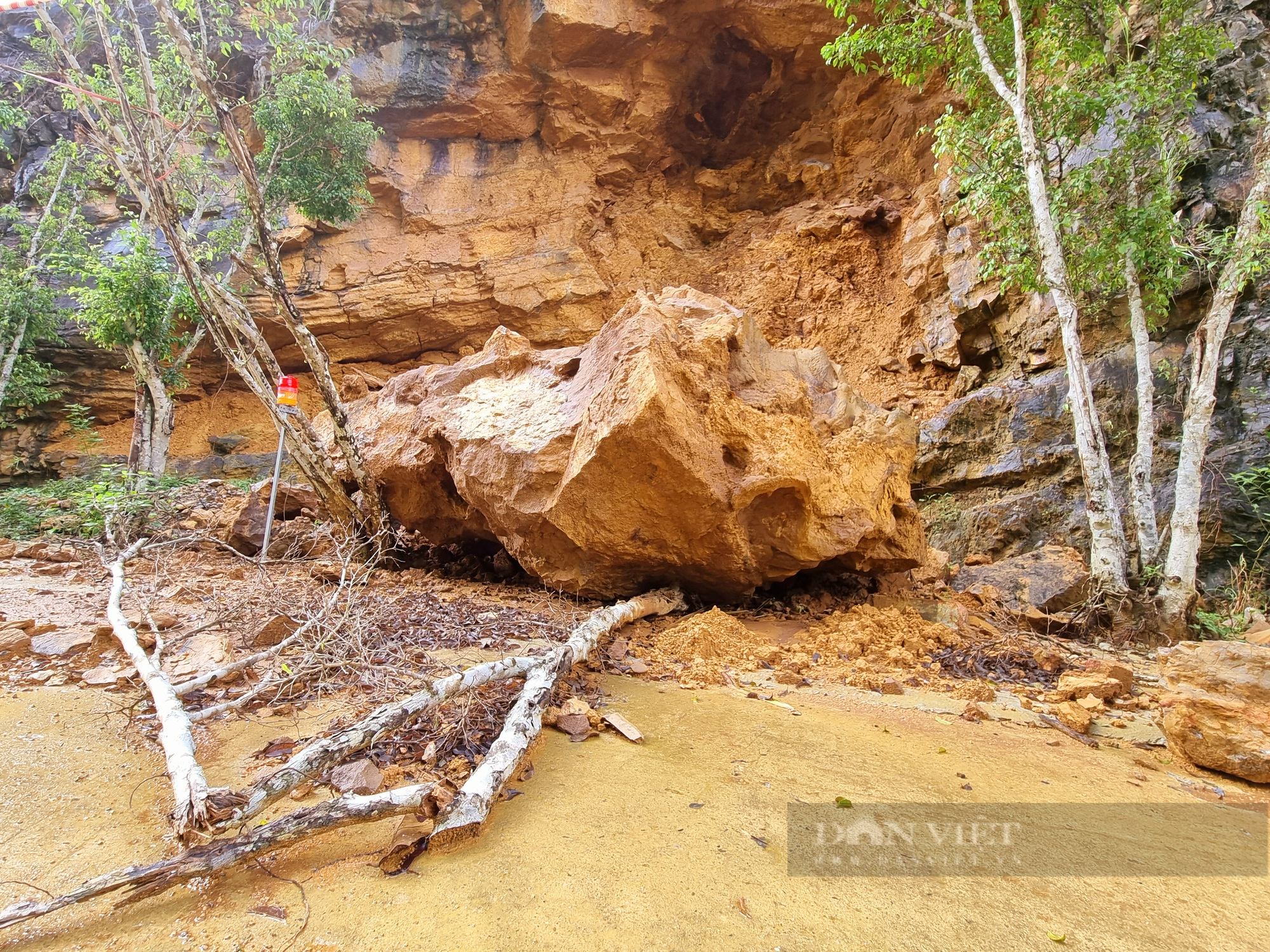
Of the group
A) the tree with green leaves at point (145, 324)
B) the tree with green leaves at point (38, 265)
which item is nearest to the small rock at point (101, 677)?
the tree with green leaves at point (145, 324)

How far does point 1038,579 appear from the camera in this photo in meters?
4.73

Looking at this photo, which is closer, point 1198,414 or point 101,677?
point 101,677

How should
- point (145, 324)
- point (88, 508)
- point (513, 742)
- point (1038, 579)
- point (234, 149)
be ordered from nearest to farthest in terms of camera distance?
point (513, 742) < point (1038, 579) < point (234, 149) < point (88, 508) < point (145, 324)

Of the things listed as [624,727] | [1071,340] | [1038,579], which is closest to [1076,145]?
[1071,340]

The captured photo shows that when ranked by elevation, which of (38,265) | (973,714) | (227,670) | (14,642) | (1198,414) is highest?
(38,265)

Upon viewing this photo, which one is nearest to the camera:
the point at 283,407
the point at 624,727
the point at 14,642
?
the point at 624,727

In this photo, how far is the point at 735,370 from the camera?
4465 mm

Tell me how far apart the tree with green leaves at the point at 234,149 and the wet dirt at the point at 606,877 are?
352 cm

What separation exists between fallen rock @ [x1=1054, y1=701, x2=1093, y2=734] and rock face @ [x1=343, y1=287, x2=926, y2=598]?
1758 mm

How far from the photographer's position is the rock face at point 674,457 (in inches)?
151

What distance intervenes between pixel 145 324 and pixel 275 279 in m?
5.26

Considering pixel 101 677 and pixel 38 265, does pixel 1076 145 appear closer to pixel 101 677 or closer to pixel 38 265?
pixel 101 677

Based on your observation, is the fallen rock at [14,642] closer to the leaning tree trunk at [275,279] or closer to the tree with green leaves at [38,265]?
the leaning tree trunk at [275,279]

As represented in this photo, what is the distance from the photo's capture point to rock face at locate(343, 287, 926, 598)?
3.84 m
